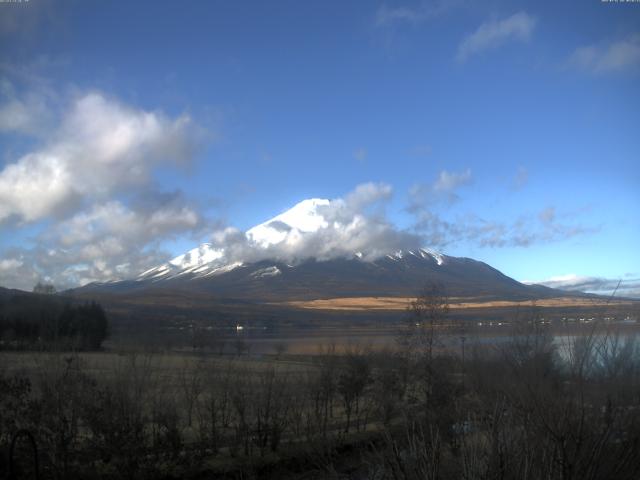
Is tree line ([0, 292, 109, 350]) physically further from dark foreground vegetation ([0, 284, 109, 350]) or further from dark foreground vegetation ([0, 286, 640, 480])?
dark foreground vegetation ([0, 286, 640, 480])

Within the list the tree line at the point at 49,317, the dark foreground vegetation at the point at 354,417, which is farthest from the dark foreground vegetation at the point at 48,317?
the dark foreground vegetation at the point at 354,417

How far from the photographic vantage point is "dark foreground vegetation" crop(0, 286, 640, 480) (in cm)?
721

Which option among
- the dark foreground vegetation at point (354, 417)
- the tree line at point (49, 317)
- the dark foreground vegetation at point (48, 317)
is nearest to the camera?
the dark foreground vegetation at point (354, 417)

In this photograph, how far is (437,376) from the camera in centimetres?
3125

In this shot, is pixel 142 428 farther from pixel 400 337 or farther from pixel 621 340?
pixel 400 337

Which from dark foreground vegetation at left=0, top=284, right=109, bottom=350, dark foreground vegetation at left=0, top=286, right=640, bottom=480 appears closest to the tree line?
dark foreground vegetation at left=0, top=284, right=109, bottom=350

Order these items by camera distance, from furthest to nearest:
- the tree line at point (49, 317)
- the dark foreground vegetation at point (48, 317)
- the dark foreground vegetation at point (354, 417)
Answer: the tree line at point (49, 317) < the dark foreground vegetation at point (48, 317) < the dark foreground vegetation at point (354, 417)

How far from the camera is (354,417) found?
108 ft

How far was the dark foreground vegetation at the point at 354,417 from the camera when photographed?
721 centimetres

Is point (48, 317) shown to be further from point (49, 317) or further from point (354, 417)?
point (354, 417)

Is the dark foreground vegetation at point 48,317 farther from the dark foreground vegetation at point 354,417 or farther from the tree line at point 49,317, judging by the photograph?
the dark foreground vegetation at point 354,417

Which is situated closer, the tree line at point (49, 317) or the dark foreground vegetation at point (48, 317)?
the dark foreground vegetation at point (48, 317)

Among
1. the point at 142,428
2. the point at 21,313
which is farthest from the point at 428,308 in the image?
the point at 21,313

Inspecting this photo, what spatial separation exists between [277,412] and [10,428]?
10796mm
